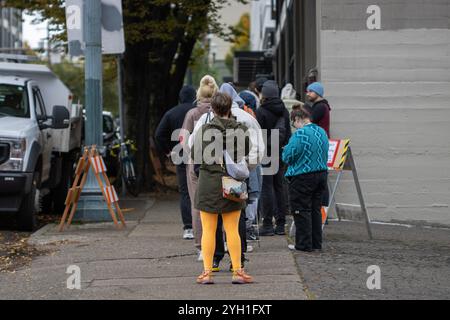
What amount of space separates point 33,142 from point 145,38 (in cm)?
720

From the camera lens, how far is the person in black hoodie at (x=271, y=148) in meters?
11.6

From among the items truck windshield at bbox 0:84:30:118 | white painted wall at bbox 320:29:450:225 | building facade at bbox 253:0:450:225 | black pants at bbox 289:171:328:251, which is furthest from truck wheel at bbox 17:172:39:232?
white painted wall at bbox 320:29:450:225

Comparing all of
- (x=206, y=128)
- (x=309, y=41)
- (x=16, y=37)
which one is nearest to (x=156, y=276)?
(x=206, y=128)

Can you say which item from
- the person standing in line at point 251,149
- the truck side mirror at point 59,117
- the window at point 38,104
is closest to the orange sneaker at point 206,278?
the person standing in line at point 251,149

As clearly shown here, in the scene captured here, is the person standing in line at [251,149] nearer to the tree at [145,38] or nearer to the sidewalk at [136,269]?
the sidewalk at [136,269]

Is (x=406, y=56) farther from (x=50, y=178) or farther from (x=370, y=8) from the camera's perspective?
(x=50, y=178)

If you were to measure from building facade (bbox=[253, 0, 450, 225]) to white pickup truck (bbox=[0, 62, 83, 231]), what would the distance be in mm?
4325

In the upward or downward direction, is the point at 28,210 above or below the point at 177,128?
below

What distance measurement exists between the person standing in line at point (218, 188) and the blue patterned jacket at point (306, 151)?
1966 mm

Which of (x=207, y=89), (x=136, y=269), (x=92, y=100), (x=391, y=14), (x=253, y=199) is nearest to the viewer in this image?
(x=136, y=269)

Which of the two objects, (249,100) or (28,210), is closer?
(249,100)

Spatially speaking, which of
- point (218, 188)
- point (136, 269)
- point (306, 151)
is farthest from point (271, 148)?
point (218, 188)

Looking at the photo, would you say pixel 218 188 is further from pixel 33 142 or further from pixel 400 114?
pixel 400 114

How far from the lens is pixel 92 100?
14164 millimetres
